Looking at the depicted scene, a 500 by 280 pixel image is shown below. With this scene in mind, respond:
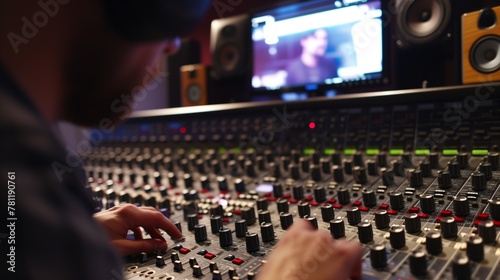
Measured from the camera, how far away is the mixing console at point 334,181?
0.73 metres

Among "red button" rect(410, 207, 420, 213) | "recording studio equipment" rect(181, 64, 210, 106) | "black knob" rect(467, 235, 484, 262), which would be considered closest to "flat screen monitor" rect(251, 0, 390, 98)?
"recording studio equipment" rect(181, 64, 210, 106)

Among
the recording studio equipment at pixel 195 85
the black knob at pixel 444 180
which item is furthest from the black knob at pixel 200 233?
the recording studio equipment at pixel 195 85

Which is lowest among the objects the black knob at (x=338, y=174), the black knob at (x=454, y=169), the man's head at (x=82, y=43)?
the black knob at (x=338, y=174)

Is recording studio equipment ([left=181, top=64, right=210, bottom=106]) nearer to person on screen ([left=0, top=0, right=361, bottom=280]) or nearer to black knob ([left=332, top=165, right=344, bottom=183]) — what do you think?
black knob ([left=332, top=165, right=344, bottom=183])

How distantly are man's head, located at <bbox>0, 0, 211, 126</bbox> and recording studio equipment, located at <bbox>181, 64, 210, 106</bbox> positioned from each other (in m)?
1.53

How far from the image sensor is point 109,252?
44 cm

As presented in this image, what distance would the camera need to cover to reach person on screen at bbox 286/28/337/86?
1.62m

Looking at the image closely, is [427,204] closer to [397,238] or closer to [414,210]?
[414,210]

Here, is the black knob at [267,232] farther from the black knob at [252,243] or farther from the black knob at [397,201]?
the black knob at [397,201]

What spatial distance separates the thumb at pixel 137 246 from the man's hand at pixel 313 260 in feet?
1.25

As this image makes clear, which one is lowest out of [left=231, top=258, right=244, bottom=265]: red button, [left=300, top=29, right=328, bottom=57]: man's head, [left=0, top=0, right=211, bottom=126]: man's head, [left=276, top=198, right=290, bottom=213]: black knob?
[left=231, top=258, right=244, bottom=265]: red button

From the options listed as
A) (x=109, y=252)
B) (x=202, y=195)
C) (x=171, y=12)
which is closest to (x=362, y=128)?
(x=202, y=195)

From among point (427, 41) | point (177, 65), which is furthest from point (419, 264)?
point (177, 65)

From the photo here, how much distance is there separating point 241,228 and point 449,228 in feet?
1.38
